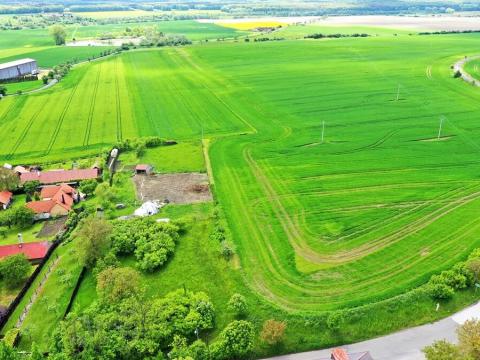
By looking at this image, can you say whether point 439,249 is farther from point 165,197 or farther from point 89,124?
point 89,124

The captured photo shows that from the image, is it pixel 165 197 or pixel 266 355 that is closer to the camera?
pixel 266 355

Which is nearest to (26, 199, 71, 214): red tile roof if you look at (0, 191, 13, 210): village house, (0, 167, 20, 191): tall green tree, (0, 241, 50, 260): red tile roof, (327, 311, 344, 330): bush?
(0, 191, 13, 210): village house

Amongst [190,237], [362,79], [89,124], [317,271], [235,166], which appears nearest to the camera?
[317,271]

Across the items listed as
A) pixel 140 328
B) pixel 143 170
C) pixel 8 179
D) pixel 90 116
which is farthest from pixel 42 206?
pixel 90 116

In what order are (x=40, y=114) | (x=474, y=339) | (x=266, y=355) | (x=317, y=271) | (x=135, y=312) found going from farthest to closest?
(x=40, y=114) → (x=317, y=271) → (x=135, y=312) → (x=266, y=355) → (x=474, y=339)

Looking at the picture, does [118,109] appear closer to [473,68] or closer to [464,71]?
[464,71]

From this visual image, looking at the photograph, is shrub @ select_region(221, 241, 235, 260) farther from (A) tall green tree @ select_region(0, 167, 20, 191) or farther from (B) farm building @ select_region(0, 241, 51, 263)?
(A) tall green tree @ select_region(0, 167, 20, 191)

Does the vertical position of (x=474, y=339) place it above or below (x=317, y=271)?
above

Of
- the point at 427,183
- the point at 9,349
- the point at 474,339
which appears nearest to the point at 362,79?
the point at 427,183

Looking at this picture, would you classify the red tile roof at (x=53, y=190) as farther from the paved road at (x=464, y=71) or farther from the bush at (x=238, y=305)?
the paved road at (x=464, y=71)
